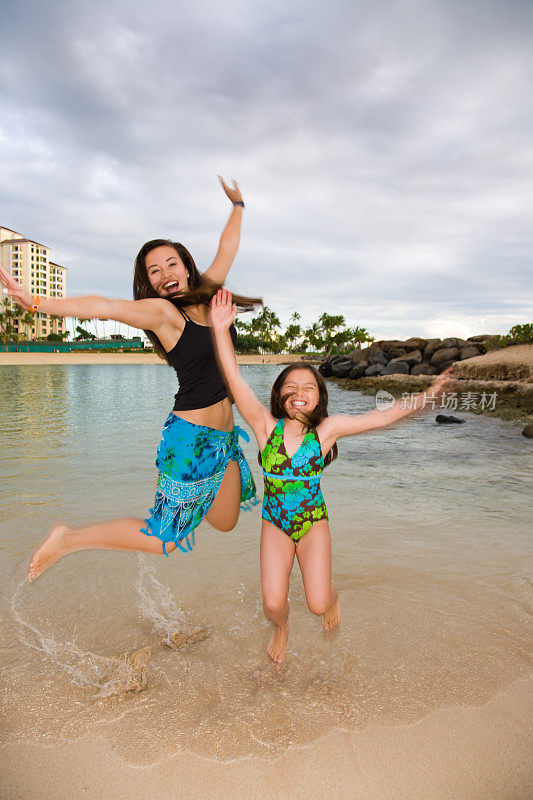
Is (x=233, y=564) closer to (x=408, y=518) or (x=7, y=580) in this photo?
(x=7, y=580)

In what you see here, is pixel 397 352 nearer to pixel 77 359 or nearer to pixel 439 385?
pixel 439 385

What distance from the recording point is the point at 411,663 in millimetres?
2775

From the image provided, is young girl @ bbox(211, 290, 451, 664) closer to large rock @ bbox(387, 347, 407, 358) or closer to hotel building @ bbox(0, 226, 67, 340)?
large rock @ bbox(387, 347, 407, 358)

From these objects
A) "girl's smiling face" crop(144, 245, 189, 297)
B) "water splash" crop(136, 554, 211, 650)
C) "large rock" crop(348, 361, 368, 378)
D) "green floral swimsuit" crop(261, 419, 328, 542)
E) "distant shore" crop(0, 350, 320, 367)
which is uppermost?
"girl's smiling face" crop(144, 245, 189, 297)

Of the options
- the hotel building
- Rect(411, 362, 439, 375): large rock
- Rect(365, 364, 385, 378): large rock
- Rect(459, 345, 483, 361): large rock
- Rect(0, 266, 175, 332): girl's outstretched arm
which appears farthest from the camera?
the hotel building

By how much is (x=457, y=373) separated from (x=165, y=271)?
26.6 meters

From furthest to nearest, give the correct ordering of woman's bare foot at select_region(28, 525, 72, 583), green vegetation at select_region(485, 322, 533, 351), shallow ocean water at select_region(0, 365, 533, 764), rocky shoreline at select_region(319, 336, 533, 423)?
green vegetation at select_region(485, 322, 533, 351)
rocky shoreline at select_region(319, 336, 533, 423)
woman's bare foot at select_region(28, 525, 72, 583)
shallow ocean water at select_region(0, 365, 533, 764)

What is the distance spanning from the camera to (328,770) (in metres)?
2.05

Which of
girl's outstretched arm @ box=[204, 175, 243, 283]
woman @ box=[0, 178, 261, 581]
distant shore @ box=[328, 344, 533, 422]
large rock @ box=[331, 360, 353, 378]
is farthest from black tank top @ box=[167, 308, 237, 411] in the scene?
large rock @ box=[331, 360, 353, 378]

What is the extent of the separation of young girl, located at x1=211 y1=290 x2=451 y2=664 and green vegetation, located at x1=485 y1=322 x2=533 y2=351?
25884 mm

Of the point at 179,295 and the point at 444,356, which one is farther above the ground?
the point at 179,295

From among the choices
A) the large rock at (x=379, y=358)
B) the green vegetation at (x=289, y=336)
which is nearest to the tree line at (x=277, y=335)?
the green vegetation at (x=289, y=336)

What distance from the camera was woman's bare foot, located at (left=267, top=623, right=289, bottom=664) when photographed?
2.79m

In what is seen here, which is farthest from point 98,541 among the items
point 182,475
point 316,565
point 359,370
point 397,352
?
point 397,352
